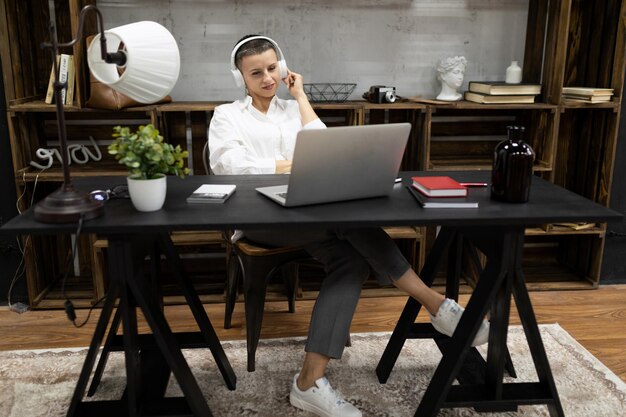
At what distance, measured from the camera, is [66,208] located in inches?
62.7

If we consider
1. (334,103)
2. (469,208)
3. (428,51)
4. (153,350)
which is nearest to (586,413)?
(469,208)

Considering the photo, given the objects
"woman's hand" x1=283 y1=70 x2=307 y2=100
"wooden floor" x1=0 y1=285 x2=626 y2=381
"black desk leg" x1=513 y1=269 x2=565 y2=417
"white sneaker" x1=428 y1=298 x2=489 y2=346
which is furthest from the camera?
"wooden floor" x1=0 y1=285 x2=626 y2=381

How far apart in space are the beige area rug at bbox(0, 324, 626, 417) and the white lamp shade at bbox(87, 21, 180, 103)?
119cm

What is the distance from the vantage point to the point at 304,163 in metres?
1.64

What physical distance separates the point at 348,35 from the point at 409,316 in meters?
1.68

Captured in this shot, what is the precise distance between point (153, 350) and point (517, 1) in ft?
8.68

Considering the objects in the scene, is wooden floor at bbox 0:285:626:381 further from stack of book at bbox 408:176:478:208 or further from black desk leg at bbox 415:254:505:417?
stack of book at bbox 408:176:478:208

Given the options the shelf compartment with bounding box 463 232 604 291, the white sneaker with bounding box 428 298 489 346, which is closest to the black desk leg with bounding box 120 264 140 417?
the white sneaker with bounding box 428 298 489 346

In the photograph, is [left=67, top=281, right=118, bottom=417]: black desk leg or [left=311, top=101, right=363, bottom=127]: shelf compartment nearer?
[left=67, top=281, right=118, bottom=417]: black desk leg

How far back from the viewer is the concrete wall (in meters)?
3.12

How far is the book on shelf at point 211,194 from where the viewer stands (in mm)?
1790

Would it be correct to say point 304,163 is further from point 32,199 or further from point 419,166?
point 32,199

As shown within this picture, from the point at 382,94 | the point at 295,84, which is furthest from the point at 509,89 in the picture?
the point at 295,84

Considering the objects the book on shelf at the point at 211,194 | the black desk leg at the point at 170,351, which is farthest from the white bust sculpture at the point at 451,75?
the black desk leg at the point at 170,351
